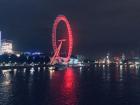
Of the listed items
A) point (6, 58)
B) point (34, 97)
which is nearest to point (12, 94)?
point (34, 97)

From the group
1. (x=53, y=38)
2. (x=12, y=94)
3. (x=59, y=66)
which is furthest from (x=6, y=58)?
(x=12, y=94)

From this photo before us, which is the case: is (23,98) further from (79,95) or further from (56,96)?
(79,95)

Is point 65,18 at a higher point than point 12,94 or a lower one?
higher

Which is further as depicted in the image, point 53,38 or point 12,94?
point 53,38

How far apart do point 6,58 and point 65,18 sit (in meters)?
50.1

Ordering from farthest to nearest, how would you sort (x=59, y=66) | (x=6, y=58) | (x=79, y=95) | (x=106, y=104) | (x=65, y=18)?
1. (x=6, y=58)
2. (x=59, y=66)
3. (x=65, y=18)
4. (x=79, y=95)
5. (x=106, y=104)

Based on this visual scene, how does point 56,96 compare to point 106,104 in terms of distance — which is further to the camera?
point 56,96

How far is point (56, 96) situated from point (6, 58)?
9910 centimetres

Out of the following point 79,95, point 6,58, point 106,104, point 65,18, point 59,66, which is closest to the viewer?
point 106,104

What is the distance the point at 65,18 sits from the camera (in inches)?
3593

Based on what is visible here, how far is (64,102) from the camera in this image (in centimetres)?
3444

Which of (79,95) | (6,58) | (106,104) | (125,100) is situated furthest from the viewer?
(6,58)

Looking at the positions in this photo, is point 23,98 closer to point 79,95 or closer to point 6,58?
point 79,95

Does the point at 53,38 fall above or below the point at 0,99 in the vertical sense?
above
